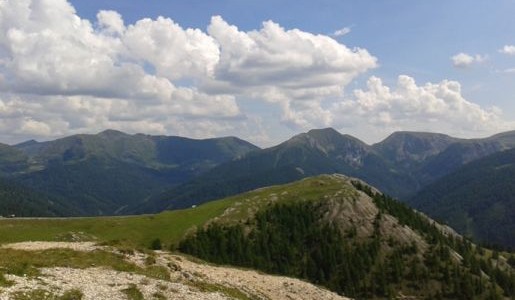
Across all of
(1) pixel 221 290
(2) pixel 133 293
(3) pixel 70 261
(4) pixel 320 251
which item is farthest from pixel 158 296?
(4) pixel 320 251

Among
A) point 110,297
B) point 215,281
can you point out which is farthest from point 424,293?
point 110,297

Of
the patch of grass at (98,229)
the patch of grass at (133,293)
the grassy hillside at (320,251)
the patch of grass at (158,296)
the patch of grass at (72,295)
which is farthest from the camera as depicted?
the patch of grass at (98,229)

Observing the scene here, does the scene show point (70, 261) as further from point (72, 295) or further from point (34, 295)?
point (34, 295)

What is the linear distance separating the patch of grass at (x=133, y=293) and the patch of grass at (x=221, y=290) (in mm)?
9955

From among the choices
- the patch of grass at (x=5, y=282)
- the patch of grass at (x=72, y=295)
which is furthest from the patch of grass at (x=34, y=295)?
the patch of grass at (x=5, y=282)

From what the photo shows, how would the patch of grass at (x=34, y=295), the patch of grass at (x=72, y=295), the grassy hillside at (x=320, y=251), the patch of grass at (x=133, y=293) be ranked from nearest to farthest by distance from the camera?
the patch of grass at (x=34, y=295) < the patch of grass at (x=72, y=295) < the patch of grass at (x=133, y=293) < the grassy hillside at (x=320, y=251)

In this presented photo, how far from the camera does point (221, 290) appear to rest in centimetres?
6191

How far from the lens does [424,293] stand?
172625 millimetres

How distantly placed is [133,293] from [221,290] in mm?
15765

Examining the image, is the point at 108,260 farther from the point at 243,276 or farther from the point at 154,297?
the point at 243,276

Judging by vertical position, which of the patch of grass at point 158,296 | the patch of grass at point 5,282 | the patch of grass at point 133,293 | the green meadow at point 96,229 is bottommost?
the green meadow at point 96,229

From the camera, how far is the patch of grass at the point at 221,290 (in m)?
59.3

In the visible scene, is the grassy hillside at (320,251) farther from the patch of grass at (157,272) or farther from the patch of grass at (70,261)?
the patch of grass at (70,261)

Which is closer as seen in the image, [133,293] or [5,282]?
[5,282]
